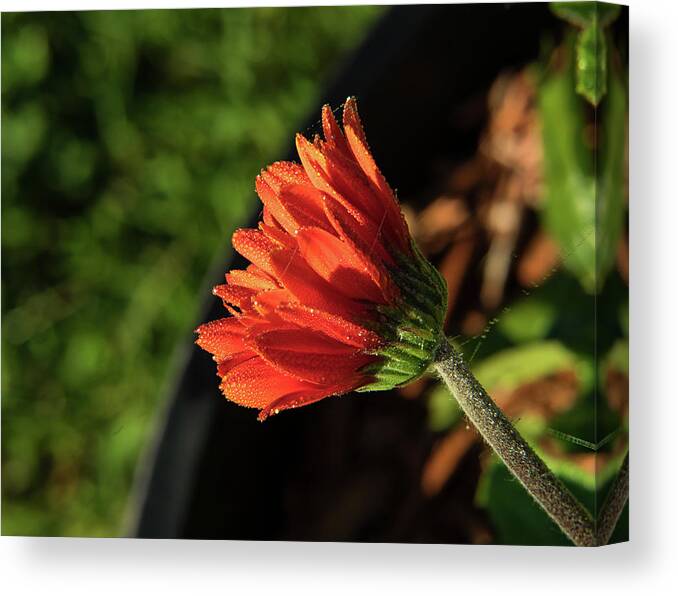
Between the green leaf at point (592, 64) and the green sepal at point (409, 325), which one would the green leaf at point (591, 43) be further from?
the green sepal at point (409, 325)

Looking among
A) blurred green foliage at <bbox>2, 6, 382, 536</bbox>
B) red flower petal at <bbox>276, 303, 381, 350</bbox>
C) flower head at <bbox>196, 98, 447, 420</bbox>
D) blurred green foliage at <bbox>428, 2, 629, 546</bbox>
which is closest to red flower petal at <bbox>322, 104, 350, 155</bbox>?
flower head at <bbox>196, 98, 447, 420</bbox>

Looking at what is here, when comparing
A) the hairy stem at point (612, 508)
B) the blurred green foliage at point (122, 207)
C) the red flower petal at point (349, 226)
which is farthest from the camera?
the blurred green foliage at point (122, 207)

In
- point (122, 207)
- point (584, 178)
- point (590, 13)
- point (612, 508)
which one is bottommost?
point (612, 508)

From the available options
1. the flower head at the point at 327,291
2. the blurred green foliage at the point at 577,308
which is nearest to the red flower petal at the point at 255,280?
the flower head at the point at 327,291

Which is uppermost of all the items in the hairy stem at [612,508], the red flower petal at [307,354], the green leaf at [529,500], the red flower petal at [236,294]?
the red flower petal at [236,294]

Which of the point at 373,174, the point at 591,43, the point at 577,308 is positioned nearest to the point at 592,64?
the point at 591,43

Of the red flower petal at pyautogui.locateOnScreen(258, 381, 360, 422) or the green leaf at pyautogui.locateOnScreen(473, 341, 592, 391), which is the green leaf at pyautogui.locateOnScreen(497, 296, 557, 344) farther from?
the red flower petal at pyautogui.locateOnScreen(258, 381, 360, 422)

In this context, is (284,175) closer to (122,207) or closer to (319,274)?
(319,274)

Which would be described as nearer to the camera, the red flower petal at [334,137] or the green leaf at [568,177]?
the red flower petal at [334,137]

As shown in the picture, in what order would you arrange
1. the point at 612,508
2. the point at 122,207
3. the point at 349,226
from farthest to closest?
the point at 122,207 < the point at 612,508 < the point at 349,226
